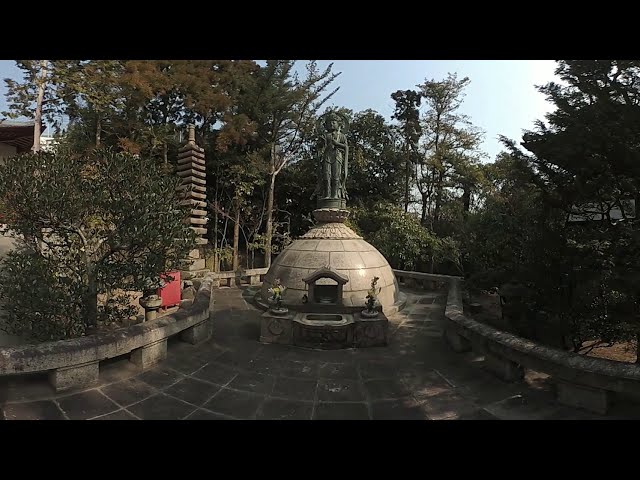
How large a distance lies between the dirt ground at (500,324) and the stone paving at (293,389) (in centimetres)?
108

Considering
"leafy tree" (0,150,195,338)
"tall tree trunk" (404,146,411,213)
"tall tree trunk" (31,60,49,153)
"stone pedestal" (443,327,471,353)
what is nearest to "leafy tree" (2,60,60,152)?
"tall tree trunk" (31,60,49,153)

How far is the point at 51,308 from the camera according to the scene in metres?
5.39

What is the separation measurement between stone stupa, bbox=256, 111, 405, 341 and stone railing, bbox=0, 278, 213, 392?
4049 mm

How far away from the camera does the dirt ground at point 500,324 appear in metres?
6.54

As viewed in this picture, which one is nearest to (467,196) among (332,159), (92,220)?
(332,159)

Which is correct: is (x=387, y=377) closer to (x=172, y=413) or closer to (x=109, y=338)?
(x=172, y=413)

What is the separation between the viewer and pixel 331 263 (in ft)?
35.1

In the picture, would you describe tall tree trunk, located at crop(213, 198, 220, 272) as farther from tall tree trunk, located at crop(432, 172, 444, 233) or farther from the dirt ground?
tall tree trunk, located at crop(432, 172, 444, 233)

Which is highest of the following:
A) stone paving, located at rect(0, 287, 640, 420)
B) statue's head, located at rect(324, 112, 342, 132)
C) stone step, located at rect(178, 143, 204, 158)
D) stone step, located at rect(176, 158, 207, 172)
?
statue's head, located at rect(324, 112, 342, 132)

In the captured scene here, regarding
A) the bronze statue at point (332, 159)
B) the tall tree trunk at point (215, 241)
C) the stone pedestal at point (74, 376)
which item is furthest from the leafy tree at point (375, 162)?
the stone pedestal at point (74, 376)

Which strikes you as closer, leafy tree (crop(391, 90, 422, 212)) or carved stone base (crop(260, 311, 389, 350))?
carved stone base (crop(260, 311, 389, 350))

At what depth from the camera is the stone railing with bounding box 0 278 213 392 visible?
4.30 m

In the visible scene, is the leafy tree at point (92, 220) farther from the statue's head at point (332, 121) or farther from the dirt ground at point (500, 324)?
the statue's head at point (332, 121)
